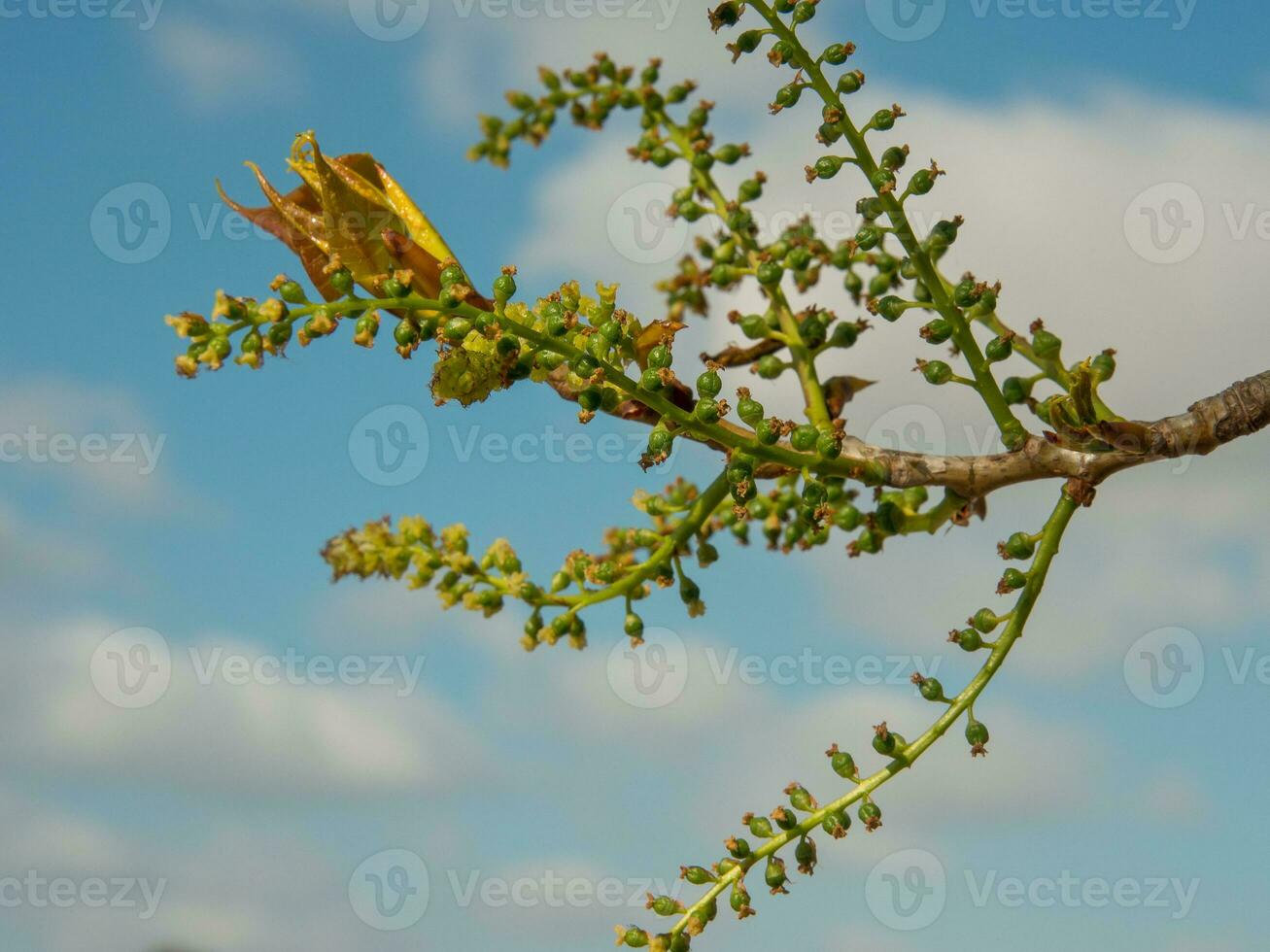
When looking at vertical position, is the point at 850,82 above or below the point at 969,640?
above

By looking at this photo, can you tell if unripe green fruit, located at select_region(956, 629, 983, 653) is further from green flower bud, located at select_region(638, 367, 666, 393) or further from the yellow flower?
the yellow flower

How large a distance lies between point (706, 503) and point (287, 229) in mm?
1313

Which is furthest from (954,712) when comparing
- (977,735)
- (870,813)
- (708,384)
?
(708,384)

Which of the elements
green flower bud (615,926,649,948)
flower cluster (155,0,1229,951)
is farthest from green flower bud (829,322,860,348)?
green flower bud (615,926,649,948)

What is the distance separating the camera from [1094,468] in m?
3.11

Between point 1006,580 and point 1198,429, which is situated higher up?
point 1198,429

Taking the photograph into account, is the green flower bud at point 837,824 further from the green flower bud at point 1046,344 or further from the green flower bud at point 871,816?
the green flower bud at point 1046,344

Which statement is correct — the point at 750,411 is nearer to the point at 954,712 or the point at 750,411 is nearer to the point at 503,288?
the point at 503,288

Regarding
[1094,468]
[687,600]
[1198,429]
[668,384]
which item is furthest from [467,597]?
[1198,429]

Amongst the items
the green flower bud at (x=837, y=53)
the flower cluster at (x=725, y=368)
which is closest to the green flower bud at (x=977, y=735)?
the flower cluster at (x=725, y=368)

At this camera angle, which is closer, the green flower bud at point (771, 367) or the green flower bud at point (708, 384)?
the green flower bud at point (708, 384)

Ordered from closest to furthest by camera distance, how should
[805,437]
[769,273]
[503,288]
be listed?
[503,288] → [805,437] → [769,273]

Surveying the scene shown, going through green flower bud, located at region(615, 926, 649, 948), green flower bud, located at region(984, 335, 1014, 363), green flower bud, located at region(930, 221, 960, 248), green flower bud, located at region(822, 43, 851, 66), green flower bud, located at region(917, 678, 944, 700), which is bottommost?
green flower bud, located at region(615, 926, 649, 948)

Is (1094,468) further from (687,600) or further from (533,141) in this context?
(533,141)
